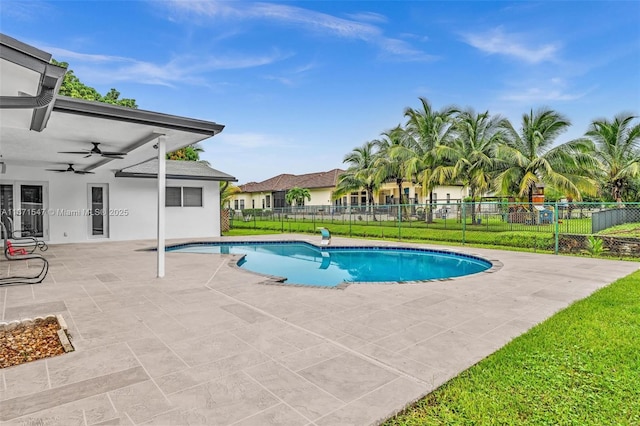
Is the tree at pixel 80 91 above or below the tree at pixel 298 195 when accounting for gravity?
above

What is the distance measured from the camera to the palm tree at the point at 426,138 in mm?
20859

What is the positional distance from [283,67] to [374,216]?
9313 millimetres

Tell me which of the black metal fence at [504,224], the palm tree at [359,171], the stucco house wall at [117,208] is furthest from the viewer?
the palm tree at [359,171]

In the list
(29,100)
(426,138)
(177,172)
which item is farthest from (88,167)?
(426,138)

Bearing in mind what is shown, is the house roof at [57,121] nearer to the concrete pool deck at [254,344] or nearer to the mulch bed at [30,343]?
the mulch bed at [30,343]

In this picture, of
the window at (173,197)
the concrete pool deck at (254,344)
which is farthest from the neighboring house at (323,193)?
the concrete pool deck at (254,344)

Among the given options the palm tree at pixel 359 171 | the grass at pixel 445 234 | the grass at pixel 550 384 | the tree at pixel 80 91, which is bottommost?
the grass at pixel 550 384

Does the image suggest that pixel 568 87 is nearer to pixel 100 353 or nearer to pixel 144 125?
pixel 144 125

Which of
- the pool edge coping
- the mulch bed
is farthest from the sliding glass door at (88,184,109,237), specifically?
the mulch bed

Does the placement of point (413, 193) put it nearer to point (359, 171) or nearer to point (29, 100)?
point (359, 171)

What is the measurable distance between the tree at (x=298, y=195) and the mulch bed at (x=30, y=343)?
3108cm

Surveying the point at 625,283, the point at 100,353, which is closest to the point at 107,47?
the point at 100,353

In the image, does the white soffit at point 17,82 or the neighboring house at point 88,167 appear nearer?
the white soffit at point 17,82

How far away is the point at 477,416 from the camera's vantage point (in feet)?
7.75
